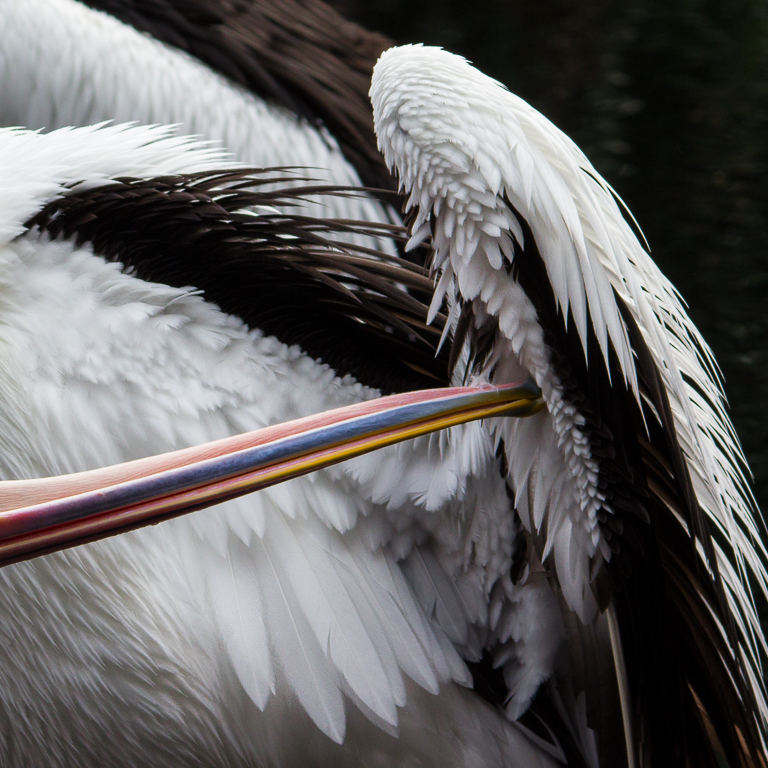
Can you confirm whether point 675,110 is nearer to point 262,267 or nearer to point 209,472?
point 262,267

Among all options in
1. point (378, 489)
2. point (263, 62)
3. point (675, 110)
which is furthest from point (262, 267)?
point (675, 110)

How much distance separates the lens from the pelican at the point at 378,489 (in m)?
0.87

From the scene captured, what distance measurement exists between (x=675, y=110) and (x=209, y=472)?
3.51m

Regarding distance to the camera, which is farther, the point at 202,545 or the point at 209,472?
the point at 202,545

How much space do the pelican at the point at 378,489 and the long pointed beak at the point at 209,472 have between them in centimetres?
7

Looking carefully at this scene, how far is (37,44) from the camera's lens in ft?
6.06

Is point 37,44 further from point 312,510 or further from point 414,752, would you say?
point 414,752

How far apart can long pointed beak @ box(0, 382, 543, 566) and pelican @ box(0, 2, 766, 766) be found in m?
0.07

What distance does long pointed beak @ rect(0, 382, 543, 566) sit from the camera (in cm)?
73

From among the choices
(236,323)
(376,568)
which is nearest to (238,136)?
(236,323)

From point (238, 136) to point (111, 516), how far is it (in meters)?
1.28

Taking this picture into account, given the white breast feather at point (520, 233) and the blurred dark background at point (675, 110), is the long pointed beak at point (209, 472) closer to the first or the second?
the white breast feather at point (520, 233)

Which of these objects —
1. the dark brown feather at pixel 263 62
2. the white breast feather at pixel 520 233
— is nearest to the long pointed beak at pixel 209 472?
the white breast feather at pixel 520 233

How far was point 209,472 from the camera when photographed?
776mm
